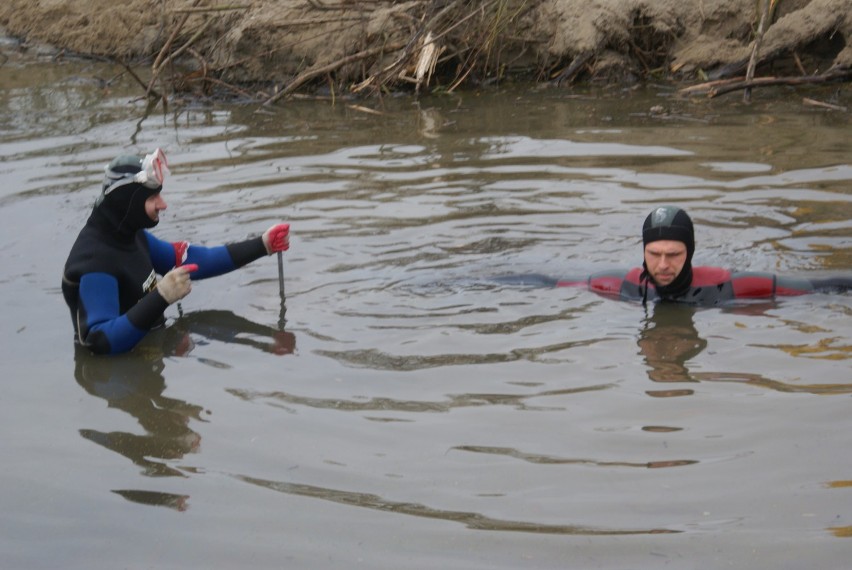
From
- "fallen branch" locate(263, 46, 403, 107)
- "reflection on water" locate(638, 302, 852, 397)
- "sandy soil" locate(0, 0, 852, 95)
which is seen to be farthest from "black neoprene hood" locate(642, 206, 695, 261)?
"fallen branch" locate(263, 46, 403, 107)

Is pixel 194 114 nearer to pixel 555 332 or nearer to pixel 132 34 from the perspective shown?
pixel 132 34

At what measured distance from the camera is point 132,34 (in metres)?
18.2

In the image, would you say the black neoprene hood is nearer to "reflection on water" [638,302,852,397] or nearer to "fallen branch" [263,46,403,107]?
"reflection on water" [638,302,852,397]

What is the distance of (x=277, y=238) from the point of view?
773 cm

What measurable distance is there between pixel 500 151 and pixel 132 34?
9011 millimetres

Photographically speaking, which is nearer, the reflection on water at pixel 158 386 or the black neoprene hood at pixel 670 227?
the reflection on water at pixel 158 386

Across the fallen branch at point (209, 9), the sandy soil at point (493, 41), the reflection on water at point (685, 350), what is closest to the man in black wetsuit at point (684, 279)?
the reflection on water at point (685, 350)

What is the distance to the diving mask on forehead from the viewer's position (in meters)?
7.00

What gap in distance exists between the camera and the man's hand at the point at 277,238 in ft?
25.2

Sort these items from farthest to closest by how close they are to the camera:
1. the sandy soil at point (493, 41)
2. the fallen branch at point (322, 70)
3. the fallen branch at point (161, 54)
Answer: the fallen branch at point (322, 70), the fallen branch at point (161, 54), the sandy soil at point (493, 41)

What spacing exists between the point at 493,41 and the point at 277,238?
24.2ft

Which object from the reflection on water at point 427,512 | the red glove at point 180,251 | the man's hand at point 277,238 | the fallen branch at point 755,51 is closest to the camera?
the reflection on water at point 427,512

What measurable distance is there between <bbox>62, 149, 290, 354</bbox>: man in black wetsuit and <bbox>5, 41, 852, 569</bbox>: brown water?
0.25 metres

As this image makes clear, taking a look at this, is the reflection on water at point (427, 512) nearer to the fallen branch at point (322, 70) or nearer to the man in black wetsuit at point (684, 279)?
the man in black wetsuit at point (684, 279)
